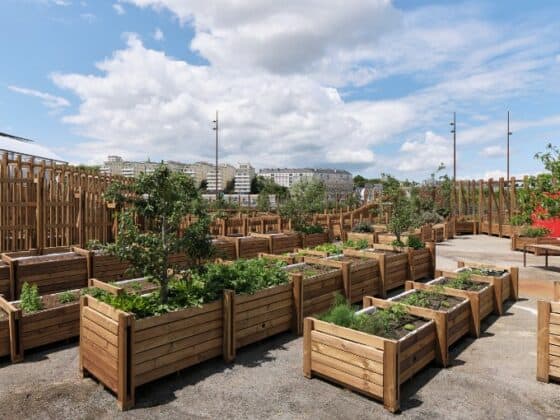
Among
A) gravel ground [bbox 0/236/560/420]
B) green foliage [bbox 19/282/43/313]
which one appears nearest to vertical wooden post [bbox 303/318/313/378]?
gravel ground [bbox 0/236/560/420]

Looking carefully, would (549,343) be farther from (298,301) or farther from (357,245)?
(357,245)

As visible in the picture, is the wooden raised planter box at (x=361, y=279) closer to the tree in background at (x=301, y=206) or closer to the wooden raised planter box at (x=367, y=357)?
the wooden raised planter box at (x=367, y=357)

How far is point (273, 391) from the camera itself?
15.4ft

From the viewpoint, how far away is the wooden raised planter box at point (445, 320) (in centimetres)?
538

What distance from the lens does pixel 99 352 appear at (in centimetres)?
476

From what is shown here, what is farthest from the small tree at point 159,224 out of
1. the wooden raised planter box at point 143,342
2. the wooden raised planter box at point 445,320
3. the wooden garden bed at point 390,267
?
the wooden garden bed at point 390,267

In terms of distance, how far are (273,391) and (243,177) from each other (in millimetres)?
158746

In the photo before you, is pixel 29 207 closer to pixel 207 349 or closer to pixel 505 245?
pixel 207 349

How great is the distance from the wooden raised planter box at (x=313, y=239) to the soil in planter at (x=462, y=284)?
671 centimetres

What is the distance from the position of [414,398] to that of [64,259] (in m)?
7.07

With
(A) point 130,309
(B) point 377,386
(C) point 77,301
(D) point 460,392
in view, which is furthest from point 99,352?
(D) point 460,392

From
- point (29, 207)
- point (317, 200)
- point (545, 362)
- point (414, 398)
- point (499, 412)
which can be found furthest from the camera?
point (317, 200)

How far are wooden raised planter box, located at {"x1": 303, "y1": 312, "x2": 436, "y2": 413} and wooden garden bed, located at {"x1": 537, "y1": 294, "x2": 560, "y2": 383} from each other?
4.15 ft

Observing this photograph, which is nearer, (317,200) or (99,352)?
(99,352)
